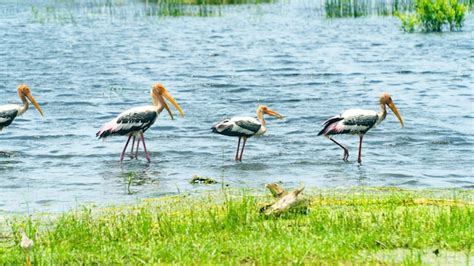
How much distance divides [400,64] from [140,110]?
47.2ft

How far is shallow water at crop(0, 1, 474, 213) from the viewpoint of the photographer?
15.0 m

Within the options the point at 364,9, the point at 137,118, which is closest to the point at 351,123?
the point at 137,118

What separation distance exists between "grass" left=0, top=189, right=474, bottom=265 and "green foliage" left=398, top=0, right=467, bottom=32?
23.6 metres

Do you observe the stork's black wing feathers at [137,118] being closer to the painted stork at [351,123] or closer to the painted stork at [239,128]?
the painted stork at [239,128]

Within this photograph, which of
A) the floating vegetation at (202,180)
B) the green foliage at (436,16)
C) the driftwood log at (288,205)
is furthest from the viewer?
the green foliage at (436,16)

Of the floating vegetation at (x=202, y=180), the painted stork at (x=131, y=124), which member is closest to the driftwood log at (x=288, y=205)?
the floating vegetation at (x=202, y=180)

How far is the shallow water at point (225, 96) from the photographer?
15.0 meters

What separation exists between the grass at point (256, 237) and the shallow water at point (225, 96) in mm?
2898

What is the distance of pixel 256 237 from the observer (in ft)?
29.4

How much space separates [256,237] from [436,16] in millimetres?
26284

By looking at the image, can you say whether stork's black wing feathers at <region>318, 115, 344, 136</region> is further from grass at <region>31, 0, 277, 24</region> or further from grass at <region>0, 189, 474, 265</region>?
grass at <region>31, 0, 277, 24</region>

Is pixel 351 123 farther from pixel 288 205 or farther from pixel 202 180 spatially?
pixel 288 205

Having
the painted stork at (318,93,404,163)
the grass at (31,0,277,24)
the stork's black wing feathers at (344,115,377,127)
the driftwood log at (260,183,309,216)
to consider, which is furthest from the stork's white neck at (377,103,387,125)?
the grass at (31,0,277,24)

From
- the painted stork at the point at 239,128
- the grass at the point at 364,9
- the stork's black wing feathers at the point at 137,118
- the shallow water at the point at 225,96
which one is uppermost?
the grass at the point at 364,9
